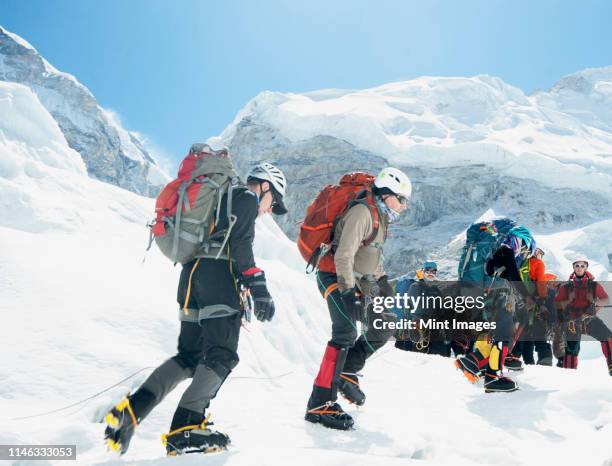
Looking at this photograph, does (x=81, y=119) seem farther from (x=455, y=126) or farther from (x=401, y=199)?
(x=401, y=199)

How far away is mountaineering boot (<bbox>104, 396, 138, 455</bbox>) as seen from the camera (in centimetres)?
287

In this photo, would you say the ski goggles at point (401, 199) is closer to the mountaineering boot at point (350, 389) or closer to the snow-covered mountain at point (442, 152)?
the mountaineering boot at point (350, 389)

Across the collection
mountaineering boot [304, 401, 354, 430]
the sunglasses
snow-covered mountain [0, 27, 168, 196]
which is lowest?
mountaineering boot [304, 401, 354, 430]

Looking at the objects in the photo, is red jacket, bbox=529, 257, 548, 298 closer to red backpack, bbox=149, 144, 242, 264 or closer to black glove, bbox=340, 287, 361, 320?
black glove, bbox=340, 287, 361, 320

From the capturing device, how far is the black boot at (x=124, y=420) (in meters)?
2.87

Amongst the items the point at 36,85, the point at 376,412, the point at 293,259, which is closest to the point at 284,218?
the point at 293,259

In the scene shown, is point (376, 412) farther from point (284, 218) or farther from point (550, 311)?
point (284, 218)

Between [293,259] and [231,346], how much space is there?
21.6 feet

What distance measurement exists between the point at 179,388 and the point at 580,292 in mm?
6335

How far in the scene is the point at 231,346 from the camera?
10.6ft

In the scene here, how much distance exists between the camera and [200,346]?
342cm

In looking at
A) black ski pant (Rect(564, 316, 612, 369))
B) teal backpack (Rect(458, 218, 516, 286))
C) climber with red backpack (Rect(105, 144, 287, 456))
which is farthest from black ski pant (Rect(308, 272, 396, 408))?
black ski pant (Rect(564, 316, 612, 369))

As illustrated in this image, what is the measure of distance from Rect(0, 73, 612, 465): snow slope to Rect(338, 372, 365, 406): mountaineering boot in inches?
4.9

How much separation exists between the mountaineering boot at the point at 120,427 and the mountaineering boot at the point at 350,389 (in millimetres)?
2045
